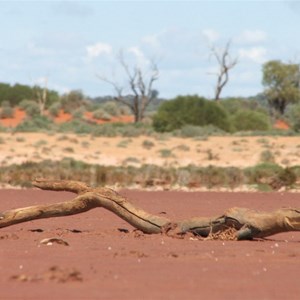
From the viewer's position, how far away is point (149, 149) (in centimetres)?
4750

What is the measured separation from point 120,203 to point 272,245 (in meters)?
2.31

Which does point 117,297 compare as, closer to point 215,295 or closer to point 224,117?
point 215,295

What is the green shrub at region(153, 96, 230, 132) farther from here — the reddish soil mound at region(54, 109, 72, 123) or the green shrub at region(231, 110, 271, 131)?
the reddish soil mound at region(54, 109, 72, 123)

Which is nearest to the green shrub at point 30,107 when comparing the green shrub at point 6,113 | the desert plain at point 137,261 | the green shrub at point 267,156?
the green shrub at point 6,113

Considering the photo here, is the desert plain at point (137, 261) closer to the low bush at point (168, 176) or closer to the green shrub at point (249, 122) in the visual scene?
the low bush at point (168, 176)

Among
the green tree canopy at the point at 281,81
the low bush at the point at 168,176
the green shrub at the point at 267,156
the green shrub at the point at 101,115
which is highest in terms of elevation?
the green tree canopy at the point at 281,81

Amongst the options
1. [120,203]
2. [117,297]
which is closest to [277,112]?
[120,203]

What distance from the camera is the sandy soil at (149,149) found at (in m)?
42.0

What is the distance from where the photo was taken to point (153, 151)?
46625 mm

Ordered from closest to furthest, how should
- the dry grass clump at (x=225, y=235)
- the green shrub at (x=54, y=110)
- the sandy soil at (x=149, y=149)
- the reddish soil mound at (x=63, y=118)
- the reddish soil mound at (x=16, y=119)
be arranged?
the dry grass clump at (x=225, y=235), the sandy soil at (x=149, y=149), the reddish soil mound at (x=16, y=119), the reddish soil mound at (x=63, y=118), the green shrub at (x=54, y=110)

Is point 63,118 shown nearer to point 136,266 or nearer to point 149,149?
point 149,149

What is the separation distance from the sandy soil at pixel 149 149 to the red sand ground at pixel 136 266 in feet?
83.5

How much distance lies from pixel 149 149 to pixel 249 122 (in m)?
26.3

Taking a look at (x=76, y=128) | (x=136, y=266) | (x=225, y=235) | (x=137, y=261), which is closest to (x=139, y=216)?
(x=225, y=235)
